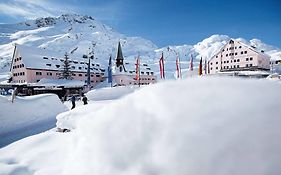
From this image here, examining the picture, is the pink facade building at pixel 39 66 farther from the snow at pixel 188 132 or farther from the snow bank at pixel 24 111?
the snow at pixel 188 132

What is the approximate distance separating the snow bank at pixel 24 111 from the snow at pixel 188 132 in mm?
8681

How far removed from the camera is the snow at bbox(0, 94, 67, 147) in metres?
10.4

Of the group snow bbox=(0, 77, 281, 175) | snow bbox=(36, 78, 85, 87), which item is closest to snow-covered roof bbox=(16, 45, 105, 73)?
snow bbox=(36, 78, 85, 87)

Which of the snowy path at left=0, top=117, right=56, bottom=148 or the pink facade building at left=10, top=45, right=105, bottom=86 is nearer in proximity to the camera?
the snowy path at left=0, top=117, right=56, bottom=148

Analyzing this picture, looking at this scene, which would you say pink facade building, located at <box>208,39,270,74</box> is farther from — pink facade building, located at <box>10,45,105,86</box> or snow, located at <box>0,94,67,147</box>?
snow, located at <box>0,94,67,147</box>

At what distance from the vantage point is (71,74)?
3962 centimetres

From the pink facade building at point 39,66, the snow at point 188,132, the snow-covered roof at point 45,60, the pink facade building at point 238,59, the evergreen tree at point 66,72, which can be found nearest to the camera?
the snow at point 188,132

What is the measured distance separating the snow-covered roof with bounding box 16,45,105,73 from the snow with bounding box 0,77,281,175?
35.8 metres

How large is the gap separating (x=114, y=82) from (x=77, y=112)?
3774 centimetres

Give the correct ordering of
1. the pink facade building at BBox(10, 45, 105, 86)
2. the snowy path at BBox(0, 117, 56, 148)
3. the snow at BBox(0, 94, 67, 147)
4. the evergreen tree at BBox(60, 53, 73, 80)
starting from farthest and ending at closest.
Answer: the evergreen tree at BBox(60, 53, 73, 80) < the pink facade building at BBox(10, 45, 105, 86) < the snow at BBox(0, 94, 67, 147) < the snowy path at BBox(0, 117, 56, 148)

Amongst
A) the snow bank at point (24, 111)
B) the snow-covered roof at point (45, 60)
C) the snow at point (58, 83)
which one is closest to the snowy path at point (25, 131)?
the snow bank at point (24, 111)

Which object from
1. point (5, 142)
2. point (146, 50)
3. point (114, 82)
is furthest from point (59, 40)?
point (5, 142)

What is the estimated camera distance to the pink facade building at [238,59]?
3928cm

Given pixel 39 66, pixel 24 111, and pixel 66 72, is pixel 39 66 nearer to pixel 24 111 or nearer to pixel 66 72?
pixel 66 72
